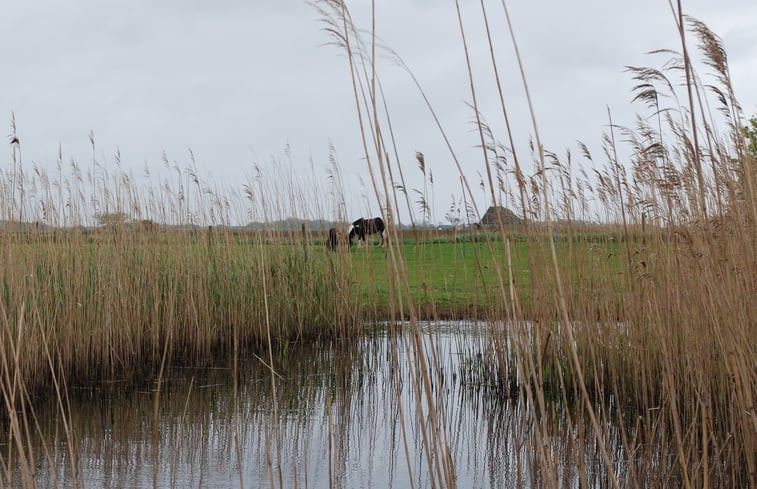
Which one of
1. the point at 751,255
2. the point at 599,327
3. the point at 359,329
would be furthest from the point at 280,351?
the point at 751,255

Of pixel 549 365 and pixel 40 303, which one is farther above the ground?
pixel 40 303

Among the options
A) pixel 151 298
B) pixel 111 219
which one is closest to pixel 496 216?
pixel 151 298

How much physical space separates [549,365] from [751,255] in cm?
203

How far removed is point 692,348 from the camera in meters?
2.96

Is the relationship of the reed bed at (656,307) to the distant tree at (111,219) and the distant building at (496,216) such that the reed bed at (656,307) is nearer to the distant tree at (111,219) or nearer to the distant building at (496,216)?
the distant building at (496,216)

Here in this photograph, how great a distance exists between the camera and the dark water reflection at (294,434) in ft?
9.66

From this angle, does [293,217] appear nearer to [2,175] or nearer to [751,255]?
[2,175]

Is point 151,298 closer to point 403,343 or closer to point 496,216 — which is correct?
point 403,343

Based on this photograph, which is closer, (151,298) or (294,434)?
(294,434)

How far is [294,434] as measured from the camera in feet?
11.9

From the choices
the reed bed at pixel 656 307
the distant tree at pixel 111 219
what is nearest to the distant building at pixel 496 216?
the reed bed at pixel 656 307

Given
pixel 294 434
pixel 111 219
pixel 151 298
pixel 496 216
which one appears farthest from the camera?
pixel 111 219

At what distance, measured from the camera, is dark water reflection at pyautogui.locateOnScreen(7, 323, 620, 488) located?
9.66 ft

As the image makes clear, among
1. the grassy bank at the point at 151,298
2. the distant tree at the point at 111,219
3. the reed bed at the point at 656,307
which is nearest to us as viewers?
the reed bed at the point at 656,307
